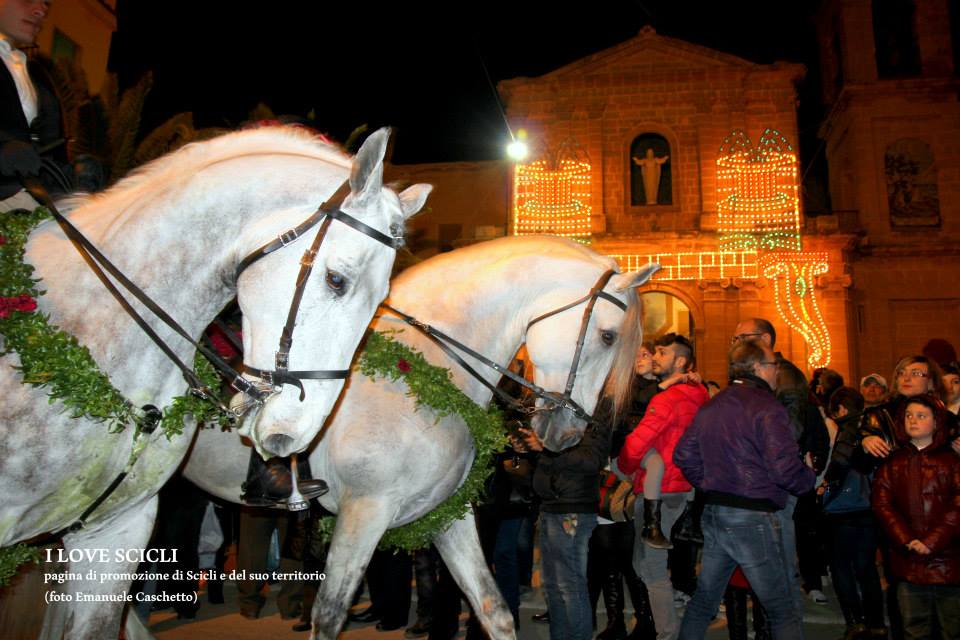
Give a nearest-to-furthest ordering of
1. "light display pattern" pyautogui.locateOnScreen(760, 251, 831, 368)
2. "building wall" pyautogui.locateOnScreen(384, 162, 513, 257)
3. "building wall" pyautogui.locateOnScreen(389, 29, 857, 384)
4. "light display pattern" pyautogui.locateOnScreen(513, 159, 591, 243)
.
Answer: "light display pattern" pyautogui.locateOnScreen(760, 251, 831, 368), "light display pattern" pyautogui.locateOnScreen(513, 159, 591, 243), "building wall" pyautogui.locateOnScreen(389, 29, 857, 384), "building wall" pyautogui.locateOnScreen(384, 162, 513, 257)

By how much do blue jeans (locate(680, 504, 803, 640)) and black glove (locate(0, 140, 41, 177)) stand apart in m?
4.43

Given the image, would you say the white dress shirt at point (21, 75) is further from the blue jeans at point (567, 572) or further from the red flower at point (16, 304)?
the blue jeans at point (567, 572)

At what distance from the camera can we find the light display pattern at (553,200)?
81.5ft

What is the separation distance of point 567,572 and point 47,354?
3.88 metres

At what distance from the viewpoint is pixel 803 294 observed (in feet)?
73.5

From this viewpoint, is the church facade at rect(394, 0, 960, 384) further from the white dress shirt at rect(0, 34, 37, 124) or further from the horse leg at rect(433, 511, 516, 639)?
the white dress shirt at rect(0, 34, 37, 124)

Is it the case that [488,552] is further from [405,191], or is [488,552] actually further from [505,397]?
[405,191]

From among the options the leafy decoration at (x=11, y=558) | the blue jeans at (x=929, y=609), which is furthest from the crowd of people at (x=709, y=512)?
the leafy decoration at (x=11, y=558)

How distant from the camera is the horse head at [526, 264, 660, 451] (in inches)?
176

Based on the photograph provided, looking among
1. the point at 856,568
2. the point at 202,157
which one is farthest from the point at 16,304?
the point at 856,568

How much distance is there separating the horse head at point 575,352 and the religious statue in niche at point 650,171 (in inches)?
953

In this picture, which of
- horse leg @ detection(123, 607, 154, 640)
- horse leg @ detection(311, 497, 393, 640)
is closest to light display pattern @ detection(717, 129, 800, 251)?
horse leg @ detection(311, 497, 393, 640)

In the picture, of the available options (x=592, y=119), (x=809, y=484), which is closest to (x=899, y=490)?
(x=809, y=484)

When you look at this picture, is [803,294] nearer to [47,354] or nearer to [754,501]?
[754,501]
